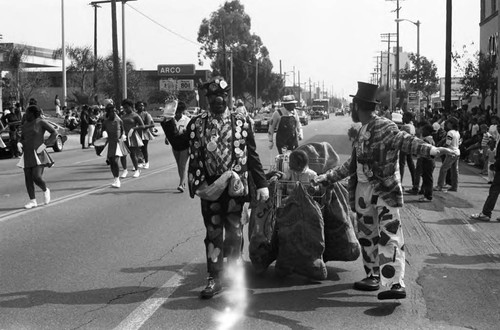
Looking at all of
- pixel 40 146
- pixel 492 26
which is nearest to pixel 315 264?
pixel 40 146

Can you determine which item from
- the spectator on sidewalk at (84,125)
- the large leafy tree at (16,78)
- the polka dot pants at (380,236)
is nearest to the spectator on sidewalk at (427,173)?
the polka dot pants at (380,236)

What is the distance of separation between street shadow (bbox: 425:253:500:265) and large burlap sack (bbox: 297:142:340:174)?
149 centimetres

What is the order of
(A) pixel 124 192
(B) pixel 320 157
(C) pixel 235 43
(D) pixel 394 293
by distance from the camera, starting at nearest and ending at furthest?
(D) pixel 394 293 < (B) pixel 320 157 < (A) pixel 124 192 < (C) pixel 235 43

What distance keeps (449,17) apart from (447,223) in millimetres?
19721

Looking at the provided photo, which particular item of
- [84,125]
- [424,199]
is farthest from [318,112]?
[424,199]

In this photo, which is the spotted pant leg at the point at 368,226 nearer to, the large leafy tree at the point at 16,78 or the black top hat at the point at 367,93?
the black top hat at the point at 367,93

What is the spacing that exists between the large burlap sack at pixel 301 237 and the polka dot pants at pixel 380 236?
384 mm

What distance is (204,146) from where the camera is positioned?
18.2 feet

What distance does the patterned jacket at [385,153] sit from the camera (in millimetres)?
5336

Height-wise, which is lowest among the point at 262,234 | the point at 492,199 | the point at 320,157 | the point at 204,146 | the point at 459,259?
the point at 459,259

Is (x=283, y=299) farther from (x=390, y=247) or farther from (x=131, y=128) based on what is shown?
(x=131, y=128)

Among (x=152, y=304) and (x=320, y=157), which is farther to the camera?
(x=320, y=157)

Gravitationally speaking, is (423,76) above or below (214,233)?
Result: above

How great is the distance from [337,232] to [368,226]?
49cm
